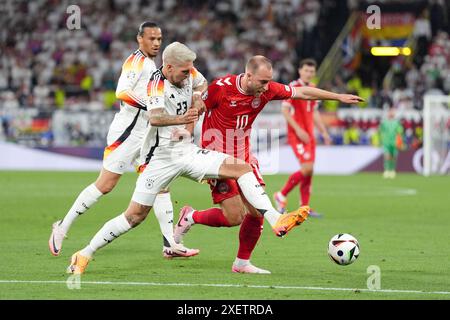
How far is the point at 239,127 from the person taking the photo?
32.8 feet

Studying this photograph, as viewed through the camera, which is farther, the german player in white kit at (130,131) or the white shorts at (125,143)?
the white shorts at (125,143)

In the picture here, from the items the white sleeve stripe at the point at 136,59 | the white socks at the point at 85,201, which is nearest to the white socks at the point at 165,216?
the white socks at the point at 85,201

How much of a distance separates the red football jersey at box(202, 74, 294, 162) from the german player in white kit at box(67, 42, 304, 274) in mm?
400

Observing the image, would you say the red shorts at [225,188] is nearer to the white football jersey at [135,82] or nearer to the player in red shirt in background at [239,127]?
the player in red shirt in background at [239,127]

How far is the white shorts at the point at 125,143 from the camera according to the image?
11133mm

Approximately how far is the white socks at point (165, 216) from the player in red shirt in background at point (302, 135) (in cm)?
505

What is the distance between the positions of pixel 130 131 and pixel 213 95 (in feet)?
5.10

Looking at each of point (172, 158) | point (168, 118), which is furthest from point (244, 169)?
point (168, 118)

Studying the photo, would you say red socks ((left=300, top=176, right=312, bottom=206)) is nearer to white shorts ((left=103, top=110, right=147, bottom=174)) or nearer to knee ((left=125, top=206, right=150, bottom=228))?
white shorts ((left=103, top=110, right=147, bottom=174))

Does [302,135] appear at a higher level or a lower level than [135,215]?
higher

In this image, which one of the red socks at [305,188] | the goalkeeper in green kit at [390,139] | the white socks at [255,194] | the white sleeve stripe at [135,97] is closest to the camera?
the white socks at [255,194]

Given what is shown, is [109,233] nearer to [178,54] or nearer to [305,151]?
[178,54]

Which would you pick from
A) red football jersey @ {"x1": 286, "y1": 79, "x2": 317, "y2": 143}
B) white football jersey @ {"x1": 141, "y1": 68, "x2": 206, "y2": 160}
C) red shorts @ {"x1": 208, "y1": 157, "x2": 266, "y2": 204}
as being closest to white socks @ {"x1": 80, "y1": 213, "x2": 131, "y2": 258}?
white football jersey @ {"x1": 141, "y1": 68, "x2": 206, "y2": 160}

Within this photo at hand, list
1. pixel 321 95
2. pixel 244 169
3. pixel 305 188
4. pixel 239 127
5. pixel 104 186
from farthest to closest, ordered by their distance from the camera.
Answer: pixel 305 188 < pixel 104 186 < pixel 239 127 < pixel 321 95 < pixel 244 169
